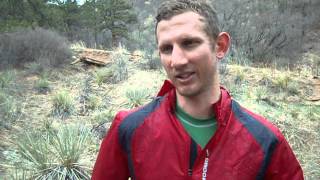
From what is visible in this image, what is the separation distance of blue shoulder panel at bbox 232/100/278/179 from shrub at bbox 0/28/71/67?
1058 centimetres

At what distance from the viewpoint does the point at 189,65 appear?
209 centimetres

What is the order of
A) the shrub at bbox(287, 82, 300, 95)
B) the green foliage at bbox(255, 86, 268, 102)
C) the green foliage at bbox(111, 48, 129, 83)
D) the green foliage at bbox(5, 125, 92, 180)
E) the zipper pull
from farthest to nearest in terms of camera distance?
1. the green foliage at bbox(111, 48, 129, 83)
2. the shrub at bbox(287, 82, 300, 95)
3. the green foliage at bbox(255, 86, 268, 102)
4. the green foliage at bbox(5, 125, 92, 180)
5. the zipper pull

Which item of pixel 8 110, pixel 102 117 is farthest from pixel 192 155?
pixel 8 110

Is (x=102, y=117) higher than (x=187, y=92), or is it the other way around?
(x=187, y=92)

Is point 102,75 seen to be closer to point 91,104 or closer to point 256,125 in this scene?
point 91,104

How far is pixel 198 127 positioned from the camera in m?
2.16

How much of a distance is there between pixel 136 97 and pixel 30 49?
479 centimetres

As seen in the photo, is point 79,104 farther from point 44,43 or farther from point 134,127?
point 134,127

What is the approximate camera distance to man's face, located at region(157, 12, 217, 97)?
209cm

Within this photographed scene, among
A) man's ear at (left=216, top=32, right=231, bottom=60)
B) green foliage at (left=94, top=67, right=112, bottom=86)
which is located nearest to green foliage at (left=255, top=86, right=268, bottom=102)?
green foliage at (left=94, top=67, right=112, bottom=86)

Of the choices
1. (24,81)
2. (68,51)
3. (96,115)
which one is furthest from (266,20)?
(96,115)

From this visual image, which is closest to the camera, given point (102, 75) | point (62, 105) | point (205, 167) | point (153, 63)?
point (205, 167)

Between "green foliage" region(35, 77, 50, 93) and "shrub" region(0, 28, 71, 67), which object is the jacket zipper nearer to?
"green foliage" region(35, 77, 50, 93)

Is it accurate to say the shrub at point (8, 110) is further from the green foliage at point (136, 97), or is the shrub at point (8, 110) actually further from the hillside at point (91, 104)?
the green foliage at point (136, 97)
